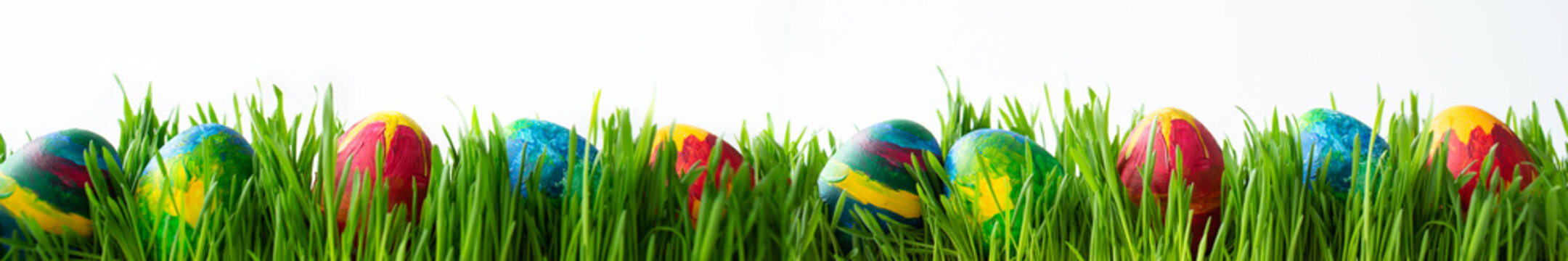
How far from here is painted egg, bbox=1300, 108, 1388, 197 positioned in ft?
2.37

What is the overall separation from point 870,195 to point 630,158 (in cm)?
23

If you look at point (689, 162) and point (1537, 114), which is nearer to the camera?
point (689, 162)

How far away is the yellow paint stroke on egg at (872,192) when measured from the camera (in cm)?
72

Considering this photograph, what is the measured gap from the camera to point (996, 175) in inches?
27.7

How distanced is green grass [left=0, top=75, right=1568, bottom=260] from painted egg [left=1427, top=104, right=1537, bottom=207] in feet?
0.08

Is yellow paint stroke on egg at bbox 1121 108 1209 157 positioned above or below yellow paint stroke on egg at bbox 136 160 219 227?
above

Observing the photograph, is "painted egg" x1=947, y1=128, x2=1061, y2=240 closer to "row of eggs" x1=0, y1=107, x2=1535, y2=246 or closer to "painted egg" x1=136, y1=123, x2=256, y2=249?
"row of eggs" x1=0, y1=107, x2=1535, y2=246

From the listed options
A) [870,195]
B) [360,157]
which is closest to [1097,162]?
[870,195]

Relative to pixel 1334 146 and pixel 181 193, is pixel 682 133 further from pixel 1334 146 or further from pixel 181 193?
pixel 1334 146

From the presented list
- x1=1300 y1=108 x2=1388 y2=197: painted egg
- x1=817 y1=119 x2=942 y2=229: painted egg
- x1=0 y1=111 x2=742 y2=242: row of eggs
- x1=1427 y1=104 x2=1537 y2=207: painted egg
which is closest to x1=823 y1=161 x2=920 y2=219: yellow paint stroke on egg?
x1=817 y1=119 x2=942 y2=229: painted egg

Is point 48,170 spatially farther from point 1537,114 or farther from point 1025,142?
point 1537,114

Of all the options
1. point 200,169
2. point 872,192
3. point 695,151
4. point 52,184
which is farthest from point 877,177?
point 52,184

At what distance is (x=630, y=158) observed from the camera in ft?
1.80

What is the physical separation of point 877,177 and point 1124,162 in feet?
0.57
